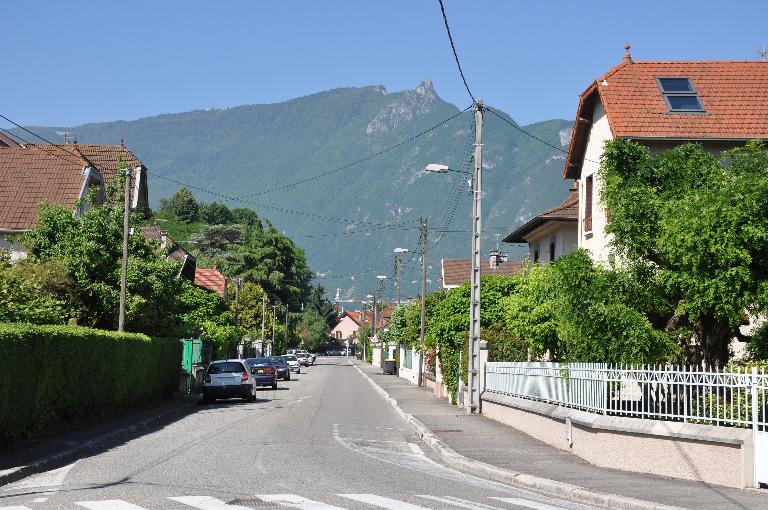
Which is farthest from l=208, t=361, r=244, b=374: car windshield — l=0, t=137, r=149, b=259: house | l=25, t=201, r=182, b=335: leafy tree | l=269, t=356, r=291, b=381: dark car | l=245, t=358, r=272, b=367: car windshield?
l=269, t=356, r=291, b=381: dark car

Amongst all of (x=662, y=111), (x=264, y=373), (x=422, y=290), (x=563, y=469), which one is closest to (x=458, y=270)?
(x=422, y=290)

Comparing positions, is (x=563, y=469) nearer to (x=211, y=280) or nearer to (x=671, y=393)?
(x=671, y=393)

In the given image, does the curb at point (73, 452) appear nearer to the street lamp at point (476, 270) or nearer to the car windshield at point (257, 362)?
the street lamp at point (476, 270)

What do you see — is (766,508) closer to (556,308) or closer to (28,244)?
(556,308)

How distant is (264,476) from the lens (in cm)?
1357

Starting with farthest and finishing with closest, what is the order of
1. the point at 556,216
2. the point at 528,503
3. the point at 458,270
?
1. the point at 458,270
2. the point at 556,216
3. the point at 528,503

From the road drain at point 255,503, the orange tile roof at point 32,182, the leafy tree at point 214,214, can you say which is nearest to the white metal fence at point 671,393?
the road drain at point 255,503

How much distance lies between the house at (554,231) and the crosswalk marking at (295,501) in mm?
23009

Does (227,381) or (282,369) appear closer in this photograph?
(227,381)

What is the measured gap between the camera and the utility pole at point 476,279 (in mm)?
27703

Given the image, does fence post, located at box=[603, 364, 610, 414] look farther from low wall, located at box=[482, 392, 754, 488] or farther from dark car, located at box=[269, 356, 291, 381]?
dark car, located at box=[269, 356, 291, 381]

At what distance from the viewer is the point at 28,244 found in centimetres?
3200

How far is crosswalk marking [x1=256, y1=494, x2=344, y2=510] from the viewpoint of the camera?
35.0ft

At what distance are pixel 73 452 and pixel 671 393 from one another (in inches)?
382
